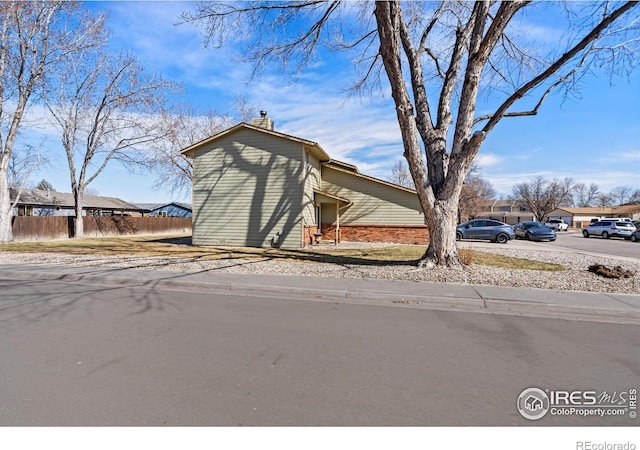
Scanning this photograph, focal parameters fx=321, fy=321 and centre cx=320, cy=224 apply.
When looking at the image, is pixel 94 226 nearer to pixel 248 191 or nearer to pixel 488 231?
pixel 248 191

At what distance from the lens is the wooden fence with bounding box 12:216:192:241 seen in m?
21.7

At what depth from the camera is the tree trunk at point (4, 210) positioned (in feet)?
62.3

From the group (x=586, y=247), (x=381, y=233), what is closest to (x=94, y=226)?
(x=381, y=233)

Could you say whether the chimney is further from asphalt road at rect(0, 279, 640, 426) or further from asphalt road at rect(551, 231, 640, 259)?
asphalt road at rect(551, 231, 640, 259)

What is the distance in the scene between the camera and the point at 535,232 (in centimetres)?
2536

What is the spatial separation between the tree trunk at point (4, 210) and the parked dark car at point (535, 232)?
36.3 metres

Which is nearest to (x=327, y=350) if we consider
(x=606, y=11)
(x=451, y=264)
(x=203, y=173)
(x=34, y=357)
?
(x=34, y=357)

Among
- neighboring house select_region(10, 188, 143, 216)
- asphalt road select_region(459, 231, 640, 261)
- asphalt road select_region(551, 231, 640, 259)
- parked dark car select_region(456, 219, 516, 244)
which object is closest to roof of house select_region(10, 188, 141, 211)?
neighboring house select_region(10, 188, 143, 216)

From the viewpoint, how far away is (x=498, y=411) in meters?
2.80

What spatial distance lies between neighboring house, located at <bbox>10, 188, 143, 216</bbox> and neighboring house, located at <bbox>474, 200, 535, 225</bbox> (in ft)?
230

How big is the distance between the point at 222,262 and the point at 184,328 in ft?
20.2

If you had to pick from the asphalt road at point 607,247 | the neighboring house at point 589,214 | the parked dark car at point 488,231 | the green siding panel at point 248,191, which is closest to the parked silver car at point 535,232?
the asphalt road at point 607,247

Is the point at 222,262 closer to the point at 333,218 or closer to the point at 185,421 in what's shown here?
the point at 185,421

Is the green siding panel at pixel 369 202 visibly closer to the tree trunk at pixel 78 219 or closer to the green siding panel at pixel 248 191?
the green siding panel at pixel 248 191
